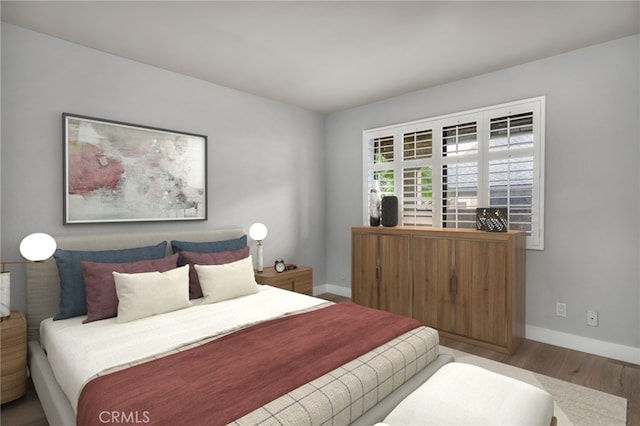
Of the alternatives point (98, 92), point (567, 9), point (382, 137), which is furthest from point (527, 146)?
point (98, 92)

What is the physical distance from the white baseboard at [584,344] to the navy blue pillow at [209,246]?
2961 millimetres

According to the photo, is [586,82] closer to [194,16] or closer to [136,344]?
[194,16]

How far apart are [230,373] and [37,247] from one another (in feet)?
5.81

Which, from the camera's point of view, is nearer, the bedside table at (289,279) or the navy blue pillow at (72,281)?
the navy blue pillow at (72,281)

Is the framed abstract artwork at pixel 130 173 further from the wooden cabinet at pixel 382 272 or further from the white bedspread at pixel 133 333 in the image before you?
the wooden cabinet at pixel 382 272

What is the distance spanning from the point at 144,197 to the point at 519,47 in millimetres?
3563

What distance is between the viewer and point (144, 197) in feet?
10.5

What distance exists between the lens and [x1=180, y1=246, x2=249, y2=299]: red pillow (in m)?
2.90

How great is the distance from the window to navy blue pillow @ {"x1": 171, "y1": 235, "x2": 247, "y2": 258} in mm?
1781

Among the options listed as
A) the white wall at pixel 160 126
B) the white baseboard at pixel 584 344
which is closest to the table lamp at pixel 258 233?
the white wall at pixel 160 126

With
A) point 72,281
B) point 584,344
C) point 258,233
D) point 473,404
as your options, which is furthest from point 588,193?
point 72,281

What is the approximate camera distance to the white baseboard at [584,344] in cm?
281

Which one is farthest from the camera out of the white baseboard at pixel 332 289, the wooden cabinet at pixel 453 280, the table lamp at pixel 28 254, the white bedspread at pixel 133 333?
the white baseboard at pixel 332 289

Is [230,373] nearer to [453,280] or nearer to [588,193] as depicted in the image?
[453,280]
